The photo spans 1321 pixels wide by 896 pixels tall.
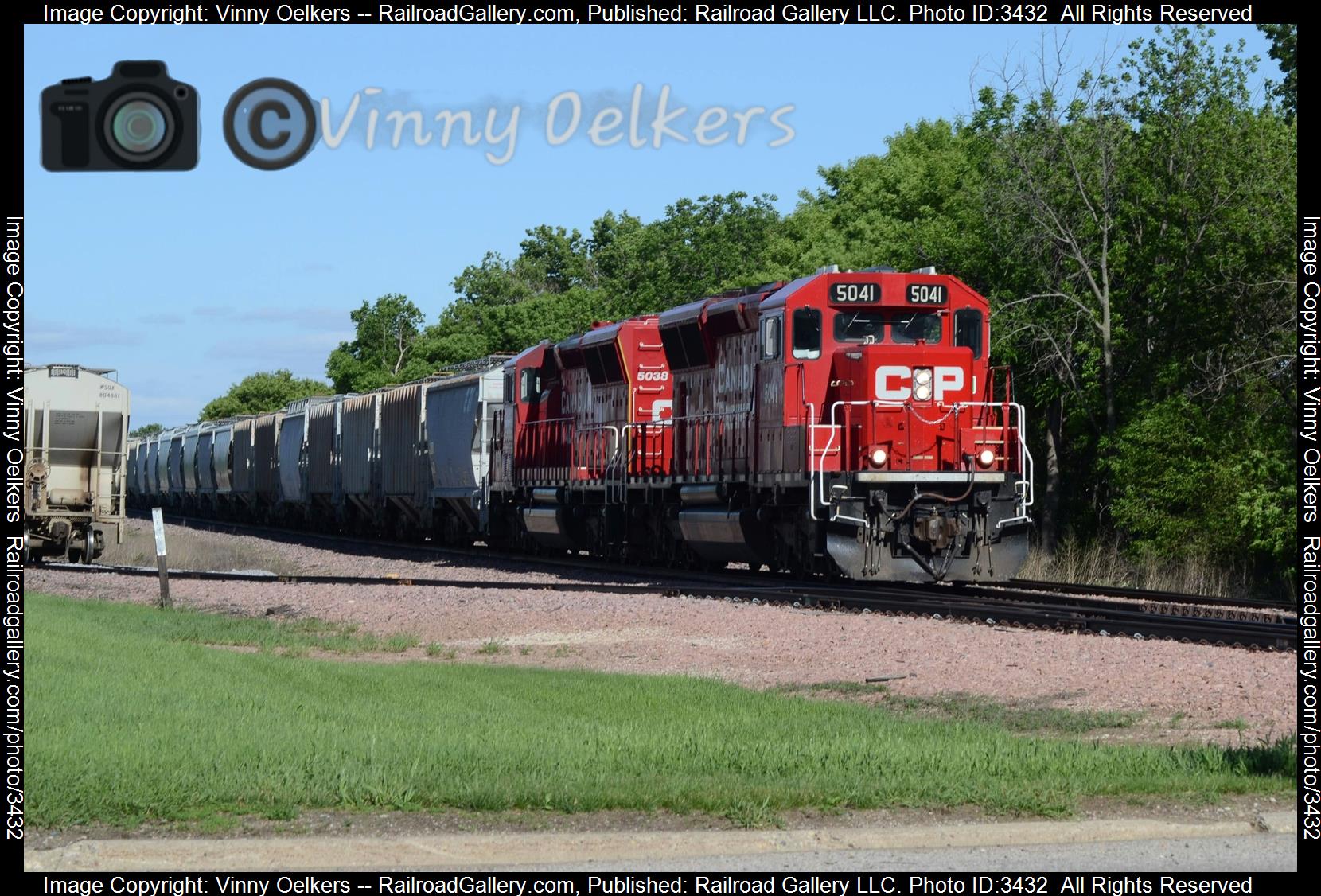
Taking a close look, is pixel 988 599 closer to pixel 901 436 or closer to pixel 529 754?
pixel 901 436

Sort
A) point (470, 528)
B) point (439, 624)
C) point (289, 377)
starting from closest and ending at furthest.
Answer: point (439, 624) < point (470, 528) < point (289, 377)

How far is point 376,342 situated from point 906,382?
337 ft

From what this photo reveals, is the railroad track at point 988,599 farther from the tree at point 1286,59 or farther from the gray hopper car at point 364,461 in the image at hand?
the tree at point 1286,59

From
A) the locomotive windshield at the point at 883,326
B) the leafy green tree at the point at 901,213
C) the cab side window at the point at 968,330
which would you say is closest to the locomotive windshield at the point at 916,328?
the locomotive windshield at the point at 883,326

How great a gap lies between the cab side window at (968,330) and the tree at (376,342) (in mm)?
97143

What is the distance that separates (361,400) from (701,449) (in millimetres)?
23093

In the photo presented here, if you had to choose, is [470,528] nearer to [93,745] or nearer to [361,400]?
[361,400]

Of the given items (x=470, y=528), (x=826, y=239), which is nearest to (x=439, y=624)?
(x=470, y=528)

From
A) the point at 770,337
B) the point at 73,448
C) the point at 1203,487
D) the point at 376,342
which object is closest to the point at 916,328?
the point at 770,337

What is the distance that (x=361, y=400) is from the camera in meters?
46.8

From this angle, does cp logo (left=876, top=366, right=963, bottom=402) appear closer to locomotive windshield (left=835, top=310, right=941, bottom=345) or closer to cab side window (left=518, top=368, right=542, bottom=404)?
locomotive windshield (left=835, top=310, right=941, bottom=345)

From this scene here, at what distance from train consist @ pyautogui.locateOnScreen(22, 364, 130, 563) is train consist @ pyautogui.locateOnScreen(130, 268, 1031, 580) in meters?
A: 8.03

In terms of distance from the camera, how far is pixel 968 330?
22.8 meters

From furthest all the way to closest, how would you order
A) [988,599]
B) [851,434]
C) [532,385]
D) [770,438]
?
[532,385], [770,438], [851,434], [988,599]
